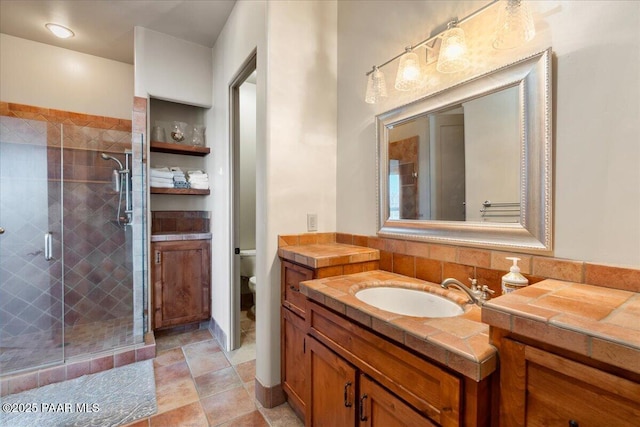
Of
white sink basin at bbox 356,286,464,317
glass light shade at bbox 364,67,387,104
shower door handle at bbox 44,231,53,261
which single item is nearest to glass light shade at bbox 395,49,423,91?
glass light shade at bbox 364,67,387,104

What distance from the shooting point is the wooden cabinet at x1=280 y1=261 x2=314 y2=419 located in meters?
1.46

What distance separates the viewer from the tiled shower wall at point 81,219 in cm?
242

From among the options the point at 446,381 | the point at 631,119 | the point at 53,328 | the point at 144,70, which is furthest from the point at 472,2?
the point at 53,328

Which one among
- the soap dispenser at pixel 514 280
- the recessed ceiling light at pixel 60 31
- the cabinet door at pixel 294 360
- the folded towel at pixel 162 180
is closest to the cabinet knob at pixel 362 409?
the cabinet door at pixel 294 360

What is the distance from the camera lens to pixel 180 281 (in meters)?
2.65

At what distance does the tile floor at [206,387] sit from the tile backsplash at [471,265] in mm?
1014

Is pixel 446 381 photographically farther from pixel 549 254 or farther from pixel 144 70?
pixel 144 70

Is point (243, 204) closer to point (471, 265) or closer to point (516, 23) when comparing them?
point (471, 265)

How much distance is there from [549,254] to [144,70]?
3.18m

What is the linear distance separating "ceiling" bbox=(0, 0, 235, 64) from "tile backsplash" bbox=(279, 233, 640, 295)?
210 centimetres

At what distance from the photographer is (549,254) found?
963 mm

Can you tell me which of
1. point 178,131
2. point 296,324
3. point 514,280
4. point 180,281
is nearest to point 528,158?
point 514,280

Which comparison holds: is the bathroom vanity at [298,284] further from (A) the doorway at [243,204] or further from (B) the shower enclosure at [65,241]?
(B) the shower enclosure at [65,241]

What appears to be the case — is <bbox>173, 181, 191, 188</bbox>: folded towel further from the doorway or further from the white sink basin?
the white sink basin
